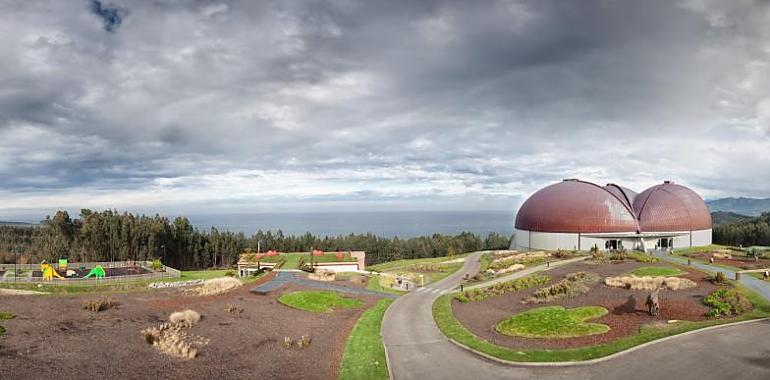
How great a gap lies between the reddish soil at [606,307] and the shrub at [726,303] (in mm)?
542

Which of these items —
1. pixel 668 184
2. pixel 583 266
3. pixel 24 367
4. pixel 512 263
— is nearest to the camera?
pixel 24 367

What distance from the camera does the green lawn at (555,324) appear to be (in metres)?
21.5

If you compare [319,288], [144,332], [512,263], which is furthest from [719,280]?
[144,332]

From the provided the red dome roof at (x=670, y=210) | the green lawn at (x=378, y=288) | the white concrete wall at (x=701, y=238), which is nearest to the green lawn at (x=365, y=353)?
the green lawn at (x=378, y=288)

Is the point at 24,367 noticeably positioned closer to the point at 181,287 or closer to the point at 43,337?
the point at 43,337

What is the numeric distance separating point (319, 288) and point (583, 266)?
28.9m

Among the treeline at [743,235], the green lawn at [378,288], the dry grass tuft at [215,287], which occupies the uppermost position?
the treeline at [743,235]

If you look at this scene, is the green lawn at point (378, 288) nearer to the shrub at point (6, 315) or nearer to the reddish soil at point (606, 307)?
the reddish soil at point (606, 307)

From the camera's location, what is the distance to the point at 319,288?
38.4 meters

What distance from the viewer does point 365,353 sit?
21031 millimetres

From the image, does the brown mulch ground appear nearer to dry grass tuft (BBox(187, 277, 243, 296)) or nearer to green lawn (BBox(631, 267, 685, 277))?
dry grass tuft (BBox(187, 277, 243, 296))

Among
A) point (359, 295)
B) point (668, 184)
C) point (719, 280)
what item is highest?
point (668, 184)

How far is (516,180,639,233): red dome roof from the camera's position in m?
69.6

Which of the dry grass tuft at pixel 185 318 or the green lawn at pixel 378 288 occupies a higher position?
the dry grass tuft at pixel 185 318
